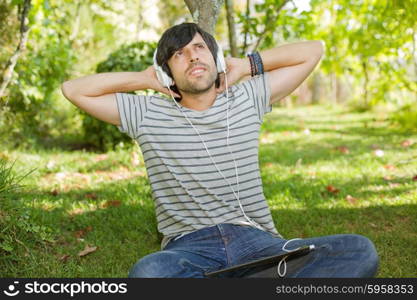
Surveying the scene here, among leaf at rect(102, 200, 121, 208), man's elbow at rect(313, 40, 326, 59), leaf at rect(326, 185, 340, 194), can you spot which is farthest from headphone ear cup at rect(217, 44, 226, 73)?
leaf at rect(326, 185, 340, 194)

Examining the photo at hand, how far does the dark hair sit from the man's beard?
97 millimetres

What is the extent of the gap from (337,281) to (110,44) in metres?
13.1

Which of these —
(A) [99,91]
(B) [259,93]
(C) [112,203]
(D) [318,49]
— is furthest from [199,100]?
(C) [112,203]

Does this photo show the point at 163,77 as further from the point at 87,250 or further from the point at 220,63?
the point at 87,250

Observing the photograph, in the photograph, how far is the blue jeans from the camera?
2.20m

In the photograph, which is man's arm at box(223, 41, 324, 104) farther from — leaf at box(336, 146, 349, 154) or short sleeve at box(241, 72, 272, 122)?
leaf at box(336, 146, 349, 154)

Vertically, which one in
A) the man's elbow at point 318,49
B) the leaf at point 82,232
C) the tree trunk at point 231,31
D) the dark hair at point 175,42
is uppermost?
the tree trunk at point 231,31

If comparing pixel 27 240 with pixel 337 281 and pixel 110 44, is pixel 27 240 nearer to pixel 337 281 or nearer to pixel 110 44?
pixel 337 281

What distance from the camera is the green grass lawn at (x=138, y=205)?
3055 millimetres

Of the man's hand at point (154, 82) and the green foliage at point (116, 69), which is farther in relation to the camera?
the green foliage at point (116, 69)

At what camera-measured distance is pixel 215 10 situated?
3301 mm

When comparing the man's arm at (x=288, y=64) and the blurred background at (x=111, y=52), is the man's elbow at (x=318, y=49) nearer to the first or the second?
the man's arm at (x=288, y=64)

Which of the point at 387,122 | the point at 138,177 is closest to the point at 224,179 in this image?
the point at 138,177

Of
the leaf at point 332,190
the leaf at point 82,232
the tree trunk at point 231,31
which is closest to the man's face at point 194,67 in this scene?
the leaf at point 82,232
